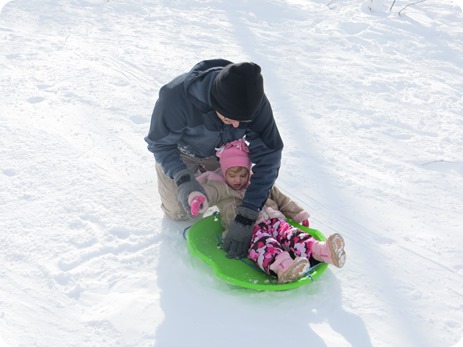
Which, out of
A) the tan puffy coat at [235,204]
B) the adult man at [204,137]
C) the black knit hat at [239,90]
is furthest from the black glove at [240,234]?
the black knit hat at [239,90]

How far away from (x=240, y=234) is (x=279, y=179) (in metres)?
0.77

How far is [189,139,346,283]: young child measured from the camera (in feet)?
7.91

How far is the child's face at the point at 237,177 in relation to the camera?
2790 millimetres

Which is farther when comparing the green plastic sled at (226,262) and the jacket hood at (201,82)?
the jacket hood at (201,82)

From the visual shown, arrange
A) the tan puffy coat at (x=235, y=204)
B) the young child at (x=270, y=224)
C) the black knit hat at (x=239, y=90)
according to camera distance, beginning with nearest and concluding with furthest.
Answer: the black knit hat at (x=239, y=90)
the young child at (x=270, y=224)
the tan puffy coat at (x=235, y=204)

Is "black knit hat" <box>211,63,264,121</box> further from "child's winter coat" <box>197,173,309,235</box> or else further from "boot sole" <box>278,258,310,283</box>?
"boot sole" <box>278,258,310,283</box>

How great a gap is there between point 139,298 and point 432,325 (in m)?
1.13

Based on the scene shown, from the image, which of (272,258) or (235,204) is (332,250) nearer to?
(272,258)

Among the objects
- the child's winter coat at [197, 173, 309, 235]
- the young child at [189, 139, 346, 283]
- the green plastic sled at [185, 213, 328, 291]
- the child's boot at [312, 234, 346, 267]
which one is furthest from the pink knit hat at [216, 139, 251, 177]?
the child's boot at [312, 234, 346, 267]

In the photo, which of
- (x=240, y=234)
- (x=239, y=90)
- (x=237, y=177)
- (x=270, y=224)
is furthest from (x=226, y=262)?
(x=239, y=90)

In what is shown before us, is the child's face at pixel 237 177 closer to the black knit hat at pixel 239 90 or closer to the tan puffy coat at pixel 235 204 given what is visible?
the tan puffy coat at pixel 235 204

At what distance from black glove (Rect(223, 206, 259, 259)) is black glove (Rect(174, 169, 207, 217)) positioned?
0.20 metres

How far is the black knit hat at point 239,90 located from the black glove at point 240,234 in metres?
0.44

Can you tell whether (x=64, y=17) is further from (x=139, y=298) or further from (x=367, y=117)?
(x=139, y=298)
